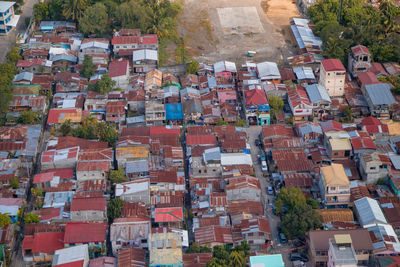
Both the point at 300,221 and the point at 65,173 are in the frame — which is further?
the point at 65,173

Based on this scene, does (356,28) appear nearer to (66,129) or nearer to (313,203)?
(313,203)

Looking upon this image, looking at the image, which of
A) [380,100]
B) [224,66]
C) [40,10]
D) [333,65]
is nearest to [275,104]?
[333,65]

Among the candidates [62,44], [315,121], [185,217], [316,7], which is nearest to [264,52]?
[316,7]

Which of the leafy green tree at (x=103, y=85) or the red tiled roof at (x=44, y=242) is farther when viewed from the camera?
the leafy green tree at (x=103, y=85)

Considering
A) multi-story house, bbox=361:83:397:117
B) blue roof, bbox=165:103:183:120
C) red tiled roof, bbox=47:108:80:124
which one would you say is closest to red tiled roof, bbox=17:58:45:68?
red tiled roof, bbox=47:108:80:124

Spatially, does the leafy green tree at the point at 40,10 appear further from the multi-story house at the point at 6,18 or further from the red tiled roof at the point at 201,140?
the red tiled roof at the point at 201,140

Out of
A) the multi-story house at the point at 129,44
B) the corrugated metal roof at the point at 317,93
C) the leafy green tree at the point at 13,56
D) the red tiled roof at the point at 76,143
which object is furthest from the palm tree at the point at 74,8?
the corrugated metal roof at the point at 317,93
